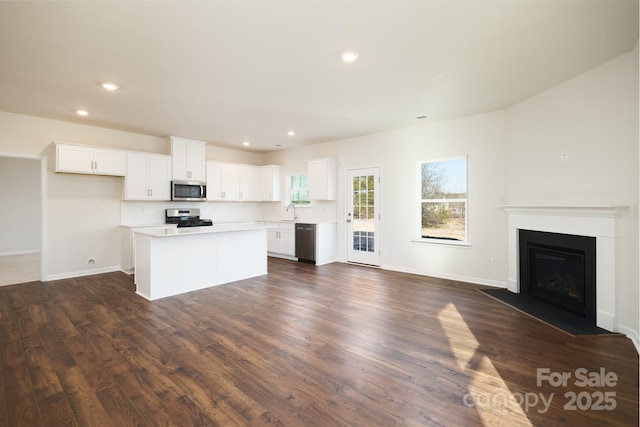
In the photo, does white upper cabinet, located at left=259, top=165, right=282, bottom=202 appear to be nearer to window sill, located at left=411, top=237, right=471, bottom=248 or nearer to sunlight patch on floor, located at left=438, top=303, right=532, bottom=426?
window sill, located at left=411, top=237, right=471, bottom=248

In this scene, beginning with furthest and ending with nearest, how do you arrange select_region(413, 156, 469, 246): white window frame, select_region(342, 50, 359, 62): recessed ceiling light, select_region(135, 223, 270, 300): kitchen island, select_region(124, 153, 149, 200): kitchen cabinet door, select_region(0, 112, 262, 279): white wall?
1. select_region(124, 153, 149, 200): kitchen cabinet door
2. select_region(413, 156, 469, 246): white window frame
3. select_region(0, 112, 262, 279): white wall
4. select_region(135, 223, 270, 300): kitchen island
5. select_region(342, 50, 359, 62): recessed ceiling light

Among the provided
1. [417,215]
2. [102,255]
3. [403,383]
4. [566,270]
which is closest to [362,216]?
[417,215]

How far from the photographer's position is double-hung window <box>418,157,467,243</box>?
16.6 feet

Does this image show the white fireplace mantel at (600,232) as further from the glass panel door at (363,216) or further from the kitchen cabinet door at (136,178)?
the kitchen cabinet door at (136,178)

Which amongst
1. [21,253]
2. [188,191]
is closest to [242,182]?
[188,191]

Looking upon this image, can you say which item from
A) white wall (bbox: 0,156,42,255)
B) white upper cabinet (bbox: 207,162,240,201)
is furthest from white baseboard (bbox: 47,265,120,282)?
white wall (bbox: 0,156,42,255)

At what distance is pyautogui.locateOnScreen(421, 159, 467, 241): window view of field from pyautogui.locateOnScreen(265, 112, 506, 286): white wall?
0.51 feet

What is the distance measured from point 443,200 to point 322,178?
2.58 meters

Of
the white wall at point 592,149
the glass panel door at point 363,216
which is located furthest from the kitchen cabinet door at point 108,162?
the white wall at point 592,149

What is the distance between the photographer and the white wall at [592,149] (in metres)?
2.91

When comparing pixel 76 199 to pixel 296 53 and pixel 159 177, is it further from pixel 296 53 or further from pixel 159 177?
pixel 296 53

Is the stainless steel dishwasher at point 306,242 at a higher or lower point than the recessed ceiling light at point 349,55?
lower

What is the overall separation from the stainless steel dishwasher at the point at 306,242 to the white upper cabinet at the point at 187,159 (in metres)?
2.51

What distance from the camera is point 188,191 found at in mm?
6371
